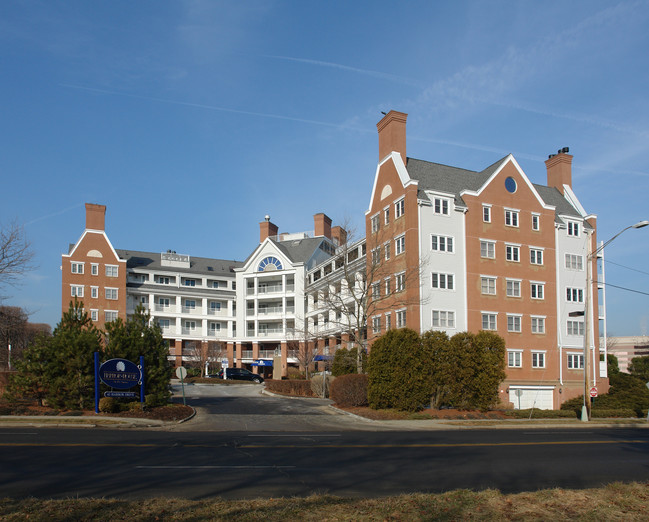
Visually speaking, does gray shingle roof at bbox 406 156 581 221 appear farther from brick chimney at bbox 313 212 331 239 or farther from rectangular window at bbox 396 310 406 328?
brick chimney at bbox 313 212 331 239

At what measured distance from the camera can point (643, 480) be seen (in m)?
12.4

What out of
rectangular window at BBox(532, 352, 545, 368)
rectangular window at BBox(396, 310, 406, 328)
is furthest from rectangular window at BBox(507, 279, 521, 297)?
rectangular window at BBox(396, 310, 406, 328)

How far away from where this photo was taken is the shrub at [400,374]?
3225cm

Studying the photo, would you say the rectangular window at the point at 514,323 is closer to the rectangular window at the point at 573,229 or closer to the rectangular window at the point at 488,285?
the rectangular window at the point at 488,285

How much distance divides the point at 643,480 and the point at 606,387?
124ft

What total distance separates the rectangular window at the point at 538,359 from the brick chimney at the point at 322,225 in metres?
40.0

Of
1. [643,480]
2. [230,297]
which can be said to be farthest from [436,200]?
[230,297]

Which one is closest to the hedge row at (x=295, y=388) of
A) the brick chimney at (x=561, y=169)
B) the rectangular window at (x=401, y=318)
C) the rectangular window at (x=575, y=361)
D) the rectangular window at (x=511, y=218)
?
the rectangular window at (x=401, y=318)

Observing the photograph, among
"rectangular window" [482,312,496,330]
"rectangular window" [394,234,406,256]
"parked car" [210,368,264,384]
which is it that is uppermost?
"rectangular window" [394,234,406,256]

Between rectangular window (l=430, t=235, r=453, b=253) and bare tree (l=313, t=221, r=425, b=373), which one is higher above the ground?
rectangular window (l=430, t=235, r=453, b=253)

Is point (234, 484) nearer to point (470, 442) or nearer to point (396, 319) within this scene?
point (470, 442)

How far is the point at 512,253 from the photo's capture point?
1752 inches

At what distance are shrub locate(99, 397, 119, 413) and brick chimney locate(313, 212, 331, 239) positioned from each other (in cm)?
5355

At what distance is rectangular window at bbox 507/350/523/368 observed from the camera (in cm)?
4269
